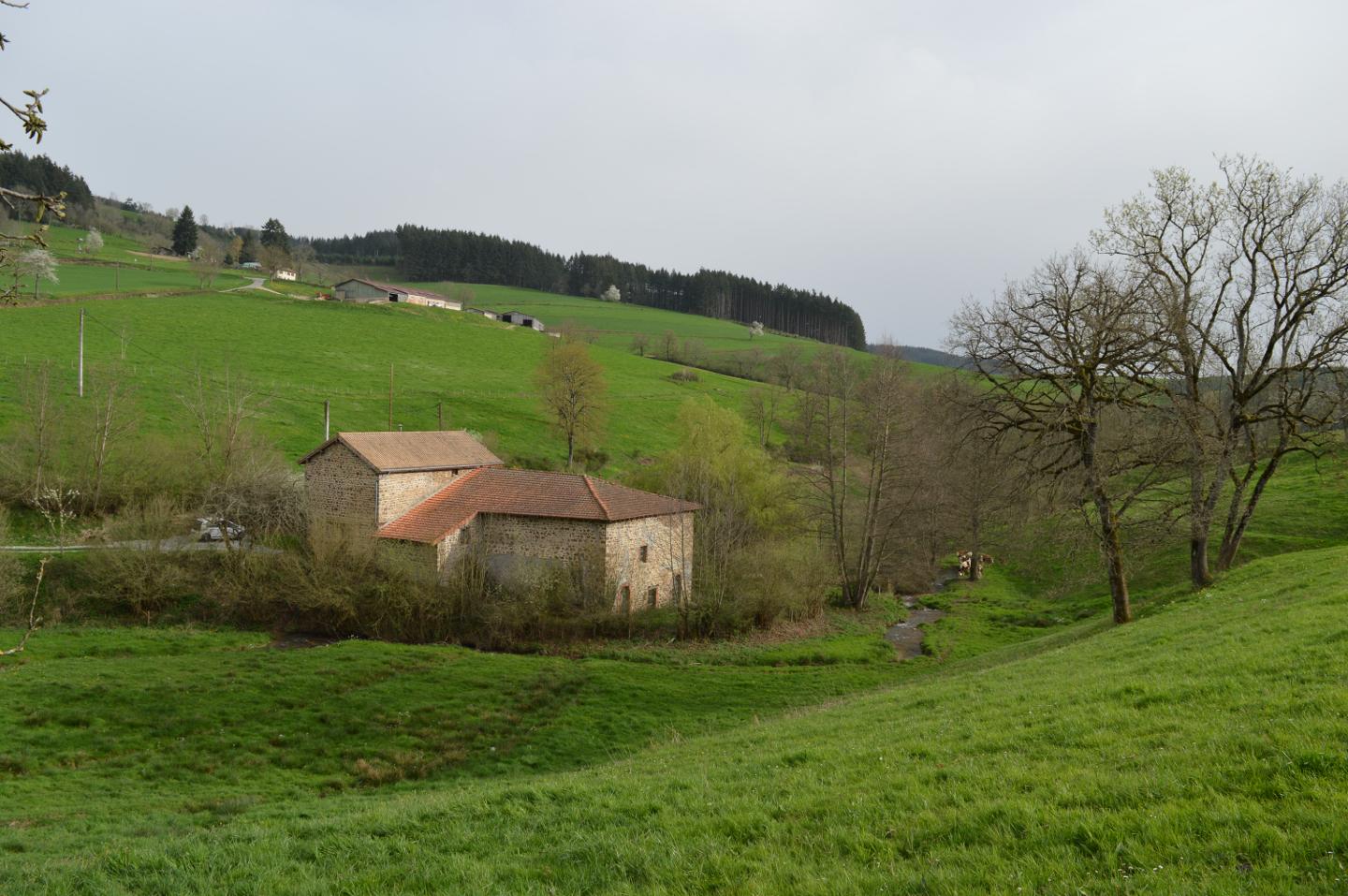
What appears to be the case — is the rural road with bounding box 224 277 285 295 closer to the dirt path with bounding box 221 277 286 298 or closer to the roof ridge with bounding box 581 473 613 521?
the dirt path with bounding box 221 277 286 298

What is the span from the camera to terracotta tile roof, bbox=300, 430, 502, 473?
35062 millimetres

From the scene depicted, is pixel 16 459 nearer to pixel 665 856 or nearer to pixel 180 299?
pixel 665 856

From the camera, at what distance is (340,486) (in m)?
35.4

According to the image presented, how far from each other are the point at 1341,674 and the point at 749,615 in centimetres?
2405

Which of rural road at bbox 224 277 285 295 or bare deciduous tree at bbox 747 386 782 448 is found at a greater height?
rural road at bbox 224 277 285 295

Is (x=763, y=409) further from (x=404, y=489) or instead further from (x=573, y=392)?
(x=404, y=489)

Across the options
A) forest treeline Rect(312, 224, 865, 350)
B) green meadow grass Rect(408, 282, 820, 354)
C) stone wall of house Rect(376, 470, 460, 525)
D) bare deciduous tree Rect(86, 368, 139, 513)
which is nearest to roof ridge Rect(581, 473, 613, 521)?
stone wall of house Rect(376, 470, 460, 525)

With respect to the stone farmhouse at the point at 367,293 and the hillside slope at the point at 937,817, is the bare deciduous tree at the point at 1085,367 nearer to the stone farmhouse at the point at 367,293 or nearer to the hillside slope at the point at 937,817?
the hillside slope at the point at 937,817

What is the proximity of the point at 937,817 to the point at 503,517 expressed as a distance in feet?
97.8

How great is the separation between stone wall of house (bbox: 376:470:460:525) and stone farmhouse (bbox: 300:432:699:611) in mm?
44

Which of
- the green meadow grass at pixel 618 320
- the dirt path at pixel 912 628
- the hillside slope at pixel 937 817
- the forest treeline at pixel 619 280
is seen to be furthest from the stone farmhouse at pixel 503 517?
the forest treeline at pixel 619 280

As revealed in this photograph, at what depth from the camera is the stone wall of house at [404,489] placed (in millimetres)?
34750

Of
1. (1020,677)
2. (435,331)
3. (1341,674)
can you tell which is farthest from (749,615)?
(435,331)

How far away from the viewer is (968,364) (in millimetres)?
21172
